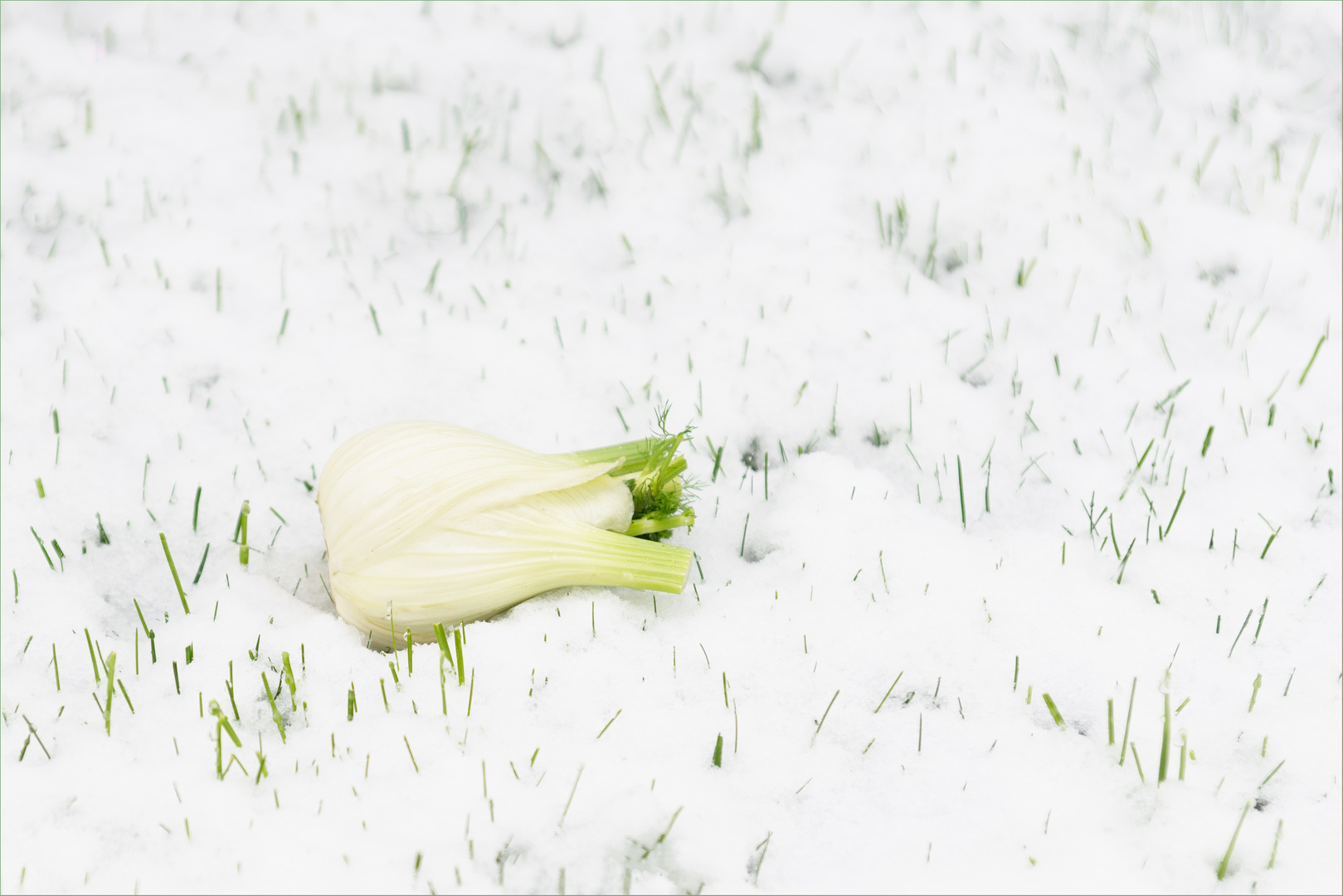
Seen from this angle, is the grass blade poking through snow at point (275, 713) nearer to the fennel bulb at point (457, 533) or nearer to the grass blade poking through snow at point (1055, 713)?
the fennel bulb at point (457, 533)

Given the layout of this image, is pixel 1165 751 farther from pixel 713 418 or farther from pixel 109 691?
pixel 109 691

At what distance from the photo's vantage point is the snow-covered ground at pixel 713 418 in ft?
4.56

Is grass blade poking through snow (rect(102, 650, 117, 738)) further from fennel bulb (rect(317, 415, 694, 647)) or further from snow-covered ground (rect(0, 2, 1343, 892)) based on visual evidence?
fennel bulb (rect(317, 415, 694, 647))

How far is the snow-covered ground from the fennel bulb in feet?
0.23

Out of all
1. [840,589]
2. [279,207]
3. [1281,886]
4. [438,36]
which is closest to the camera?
Answer: [1281,886]

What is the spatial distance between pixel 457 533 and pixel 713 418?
0.83 m

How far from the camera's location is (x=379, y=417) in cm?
221

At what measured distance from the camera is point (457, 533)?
1600 mm

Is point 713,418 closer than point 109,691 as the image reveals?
No

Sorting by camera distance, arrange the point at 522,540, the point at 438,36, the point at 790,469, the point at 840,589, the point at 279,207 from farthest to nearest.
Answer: the point at 438,36 < the point at 279,207 < the point at 790,469 < the point at 840,589 < the point at 522,540

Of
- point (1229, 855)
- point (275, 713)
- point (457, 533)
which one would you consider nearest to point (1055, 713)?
point (1229, 855)

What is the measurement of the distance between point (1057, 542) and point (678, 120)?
1975 millimetres

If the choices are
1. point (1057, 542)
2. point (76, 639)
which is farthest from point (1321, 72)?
point (76, 639)

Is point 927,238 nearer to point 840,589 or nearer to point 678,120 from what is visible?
point 678,120
